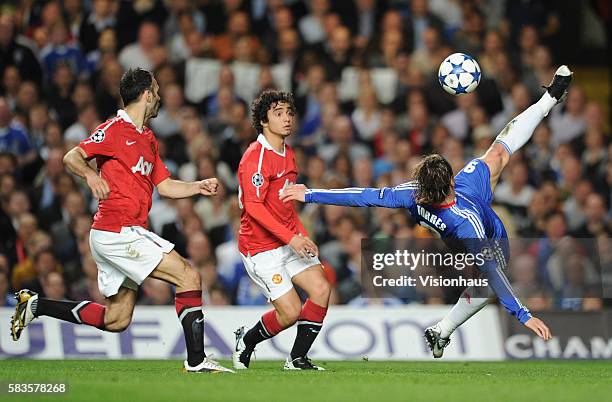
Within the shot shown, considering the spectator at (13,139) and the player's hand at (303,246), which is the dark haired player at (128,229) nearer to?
the player's hand at (303,246)

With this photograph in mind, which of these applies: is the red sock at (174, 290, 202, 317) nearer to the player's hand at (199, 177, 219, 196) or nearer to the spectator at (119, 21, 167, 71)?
the player's hand at (199, 177, 219, 196)

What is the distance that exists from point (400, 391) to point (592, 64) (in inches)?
456

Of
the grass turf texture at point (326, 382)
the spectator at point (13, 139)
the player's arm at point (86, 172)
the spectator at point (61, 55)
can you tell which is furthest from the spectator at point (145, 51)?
the player's arm at point (86, 172)

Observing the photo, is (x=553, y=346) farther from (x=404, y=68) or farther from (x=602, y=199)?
(x=404, y=68)

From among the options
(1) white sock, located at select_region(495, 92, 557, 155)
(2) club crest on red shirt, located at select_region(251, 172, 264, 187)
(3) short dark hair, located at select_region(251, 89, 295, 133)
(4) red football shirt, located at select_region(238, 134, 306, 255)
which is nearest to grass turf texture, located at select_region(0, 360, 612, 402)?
(4) red football shirt, located at select_region(238, 134, 306, 255)

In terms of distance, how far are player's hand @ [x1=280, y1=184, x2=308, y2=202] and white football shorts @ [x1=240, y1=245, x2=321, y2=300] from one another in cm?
56

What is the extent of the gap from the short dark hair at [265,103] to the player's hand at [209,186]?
0.88 metres

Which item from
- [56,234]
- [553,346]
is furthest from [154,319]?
[553,346]

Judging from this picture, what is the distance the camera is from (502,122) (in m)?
15.9

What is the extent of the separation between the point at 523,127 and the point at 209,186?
261cm

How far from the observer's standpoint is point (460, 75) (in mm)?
11055

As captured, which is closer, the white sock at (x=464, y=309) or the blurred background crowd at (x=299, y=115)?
the white sock at (x=464, y=309)

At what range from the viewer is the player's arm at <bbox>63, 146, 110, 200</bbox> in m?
9.10

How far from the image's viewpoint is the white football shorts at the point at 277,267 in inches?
396
